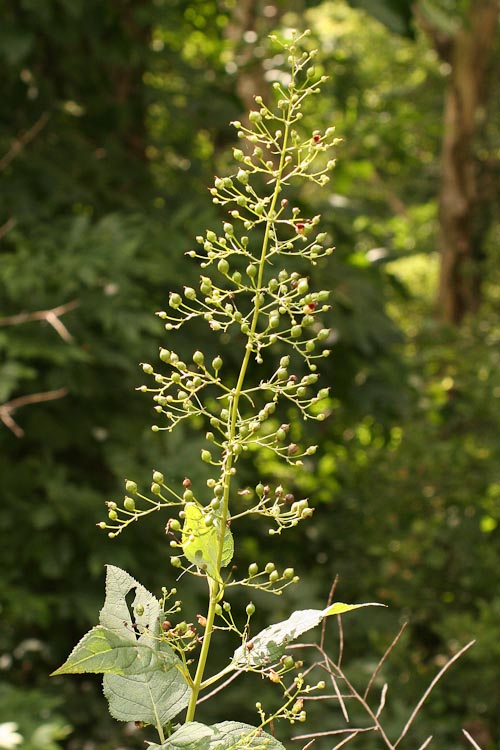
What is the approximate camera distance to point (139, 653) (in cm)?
65

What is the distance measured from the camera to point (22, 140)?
357 centimetres

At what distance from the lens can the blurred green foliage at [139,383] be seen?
330 centimetres

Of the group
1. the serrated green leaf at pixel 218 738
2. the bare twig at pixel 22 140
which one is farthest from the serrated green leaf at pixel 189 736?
the bare twig at pixel 22 140

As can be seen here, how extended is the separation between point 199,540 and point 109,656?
10 cm

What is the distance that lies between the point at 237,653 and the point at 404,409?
12.3 feet

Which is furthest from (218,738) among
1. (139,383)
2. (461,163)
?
(461,163)

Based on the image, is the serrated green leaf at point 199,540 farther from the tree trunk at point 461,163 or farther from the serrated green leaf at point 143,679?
the tree trunk at point 461,163

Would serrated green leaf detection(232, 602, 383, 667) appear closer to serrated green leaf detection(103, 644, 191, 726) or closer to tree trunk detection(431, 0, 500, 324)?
serrated green leaf detection(103, 644, 191, 726)

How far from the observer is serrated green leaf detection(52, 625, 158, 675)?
63 centimetres

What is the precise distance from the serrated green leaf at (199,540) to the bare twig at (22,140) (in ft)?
9.91

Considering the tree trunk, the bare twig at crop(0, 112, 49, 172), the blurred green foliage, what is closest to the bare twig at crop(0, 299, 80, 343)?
the blurred green foliage

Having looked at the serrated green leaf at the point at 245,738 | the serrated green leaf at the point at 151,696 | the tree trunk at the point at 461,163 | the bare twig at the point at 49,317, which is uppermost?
the serrated green leaf at the point at 245,738

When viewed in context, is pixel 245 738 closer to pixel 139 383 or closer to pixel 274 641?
pixel 274 641

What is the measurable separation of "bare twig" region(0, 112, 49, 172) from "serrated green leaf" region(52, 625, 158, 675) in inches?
121
